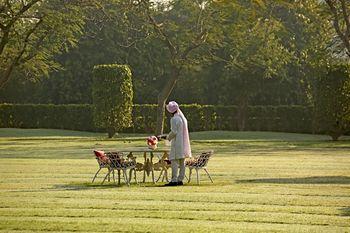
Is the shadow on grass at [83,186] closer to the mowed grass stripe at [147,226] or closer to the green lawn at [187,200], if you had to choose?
the green lawn at [187,200]

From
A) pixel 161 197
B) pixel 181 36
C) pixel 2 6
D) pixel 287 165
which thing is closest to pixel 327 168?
pixel 287 165

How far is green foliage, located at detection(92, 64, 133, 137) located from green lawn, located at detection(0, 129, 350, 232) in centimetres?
2177

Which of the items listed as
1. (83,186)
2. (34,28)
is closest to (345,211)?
(83,186)

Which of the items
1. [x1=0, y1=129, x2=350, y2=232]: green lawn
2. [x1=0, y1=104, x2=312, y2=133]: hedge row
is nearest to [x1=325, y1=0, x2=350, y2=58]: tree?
[x1=0, y1=129, x2=350, y2=232]: green lawn

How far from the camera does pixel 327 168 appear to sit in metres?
26.2

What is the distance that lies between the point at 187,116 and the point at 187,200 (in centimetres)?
3972

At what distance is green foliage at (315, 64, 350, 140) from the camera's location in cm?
4706

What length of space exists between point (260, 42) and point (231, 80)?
6.52 meters

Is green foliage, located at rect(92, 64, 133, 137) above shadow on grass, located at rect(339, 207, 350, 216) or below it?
above

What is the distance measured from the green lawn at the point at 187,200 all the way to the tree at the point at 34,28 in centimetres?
1237

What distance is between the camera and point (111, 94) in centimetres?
5100

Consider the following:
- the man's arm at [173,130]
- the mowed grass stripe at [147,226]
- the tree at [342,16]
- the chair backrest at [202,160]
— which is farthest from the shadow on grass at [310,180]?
the tree at [342,16]

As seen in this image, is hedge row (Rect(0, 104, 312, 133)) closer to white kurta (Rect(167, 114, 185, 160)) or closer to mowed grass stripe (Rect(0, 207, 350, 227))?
white kurta (Rect(167, 114, 185, 160))

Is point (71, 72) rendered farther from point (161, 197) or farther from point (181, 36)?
point (161, 197)
